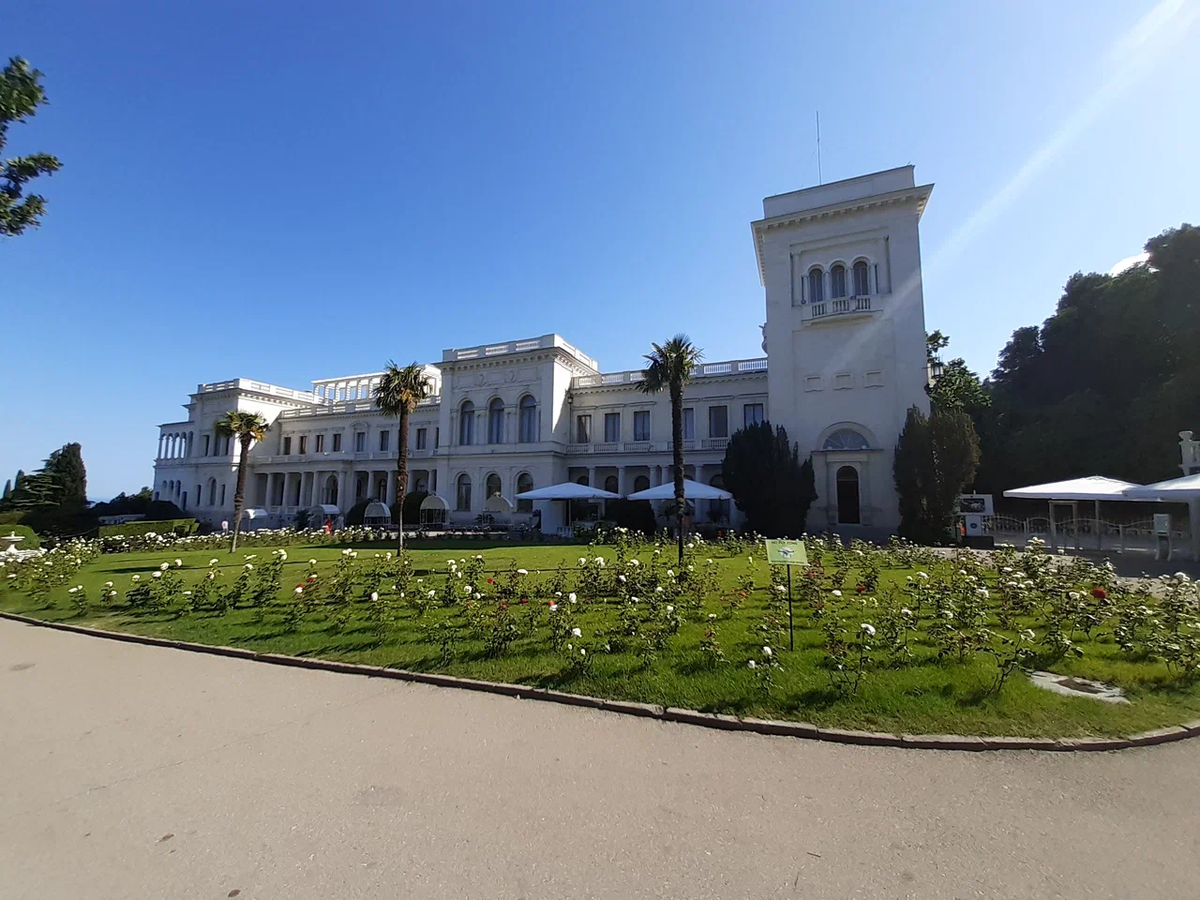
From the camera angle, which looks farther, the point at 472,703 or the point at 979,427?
the point at 979,427

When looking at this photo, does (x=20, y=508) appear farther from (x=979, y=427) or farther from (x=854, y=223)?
(x=979, y=427)

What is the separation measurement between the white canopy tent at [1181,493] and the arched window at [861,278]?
15.0 metres

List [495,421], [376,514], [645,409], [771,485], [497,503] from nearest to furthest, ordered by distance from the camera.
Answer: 1. [771,485]
2. [497,503]
3. [376,514]
4. [645,409]
5. [495,421]

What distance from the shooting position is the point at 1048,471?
98.8 feet

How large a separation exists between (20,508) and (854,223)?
57385 mm

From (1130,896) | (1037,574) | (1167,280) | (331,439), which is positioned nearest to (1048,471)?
(1167,280)

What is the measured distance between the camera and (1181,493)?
13.6 meters

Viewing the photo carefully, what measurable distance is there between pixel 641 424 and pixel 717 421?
5.16 metres

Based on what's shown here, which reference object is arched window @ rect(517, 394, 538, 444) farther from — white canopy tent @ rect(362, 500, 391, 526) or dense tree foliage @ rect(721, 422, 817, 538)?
dense tree foliage @ rect(721, 422, 817, 538)

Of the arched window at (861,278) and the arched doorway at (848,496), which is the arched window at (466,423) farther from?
the arched window at (861,278)

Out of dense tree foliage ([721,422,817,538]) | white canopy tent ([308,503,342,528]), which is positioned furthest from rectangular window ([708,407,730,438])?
white canopy tent ([308,503,342,528])

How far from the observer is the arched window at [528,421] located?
122ft

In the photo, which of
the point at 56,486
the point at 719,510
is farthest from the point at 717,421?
the point at 56,486

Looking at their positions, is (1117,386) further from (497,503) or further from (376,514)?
(376,514)
